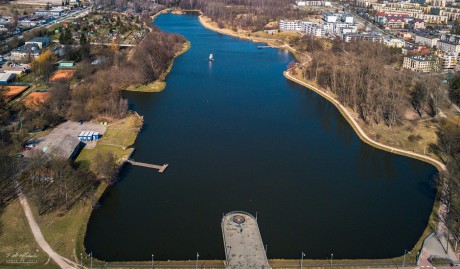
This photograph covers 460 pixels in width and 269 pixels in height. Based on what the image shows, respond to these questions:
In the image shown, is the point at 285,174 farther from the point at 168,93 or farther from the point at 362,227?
the point at 168,93

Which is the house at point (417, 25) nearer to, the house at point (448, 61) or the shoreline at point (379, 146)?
the house at point (448, 61)

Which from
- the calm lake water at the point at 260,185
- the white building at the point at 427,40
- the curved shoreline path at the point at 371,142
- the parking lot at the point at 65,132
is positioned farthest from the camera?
the white building at the point at 427,40

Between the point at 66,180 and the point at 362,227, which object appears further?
the point at 66,180

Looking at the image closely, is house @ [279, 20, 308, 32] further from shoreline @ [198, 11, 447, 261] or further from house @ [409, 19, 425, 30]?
shoreline @ [198, 11, 447, 261]

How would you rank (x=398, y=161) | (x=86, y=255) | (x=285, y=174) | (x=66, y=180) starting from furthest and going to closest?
(x=398, y=161) < (x=285, y=174) < (x=66, y=180) < (x=86, y=255)

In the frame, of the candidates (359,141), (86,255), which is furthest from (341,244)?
(359,141)

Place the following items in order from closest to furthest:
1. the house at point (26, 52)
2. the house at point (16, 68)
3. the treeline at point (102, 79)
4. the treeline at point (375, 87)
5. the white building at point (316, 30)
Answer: the treeline at point (102, 79) → the treeline at point (375, 87) → the house at point (16, 68) → the house at point (26, 52) → the white building at point (316, 30)

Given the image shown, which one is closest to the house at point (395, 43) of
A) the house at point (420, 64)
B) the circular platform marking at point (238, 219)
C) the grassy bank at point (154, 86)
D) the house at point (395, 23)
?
the house at point (420, 64)
